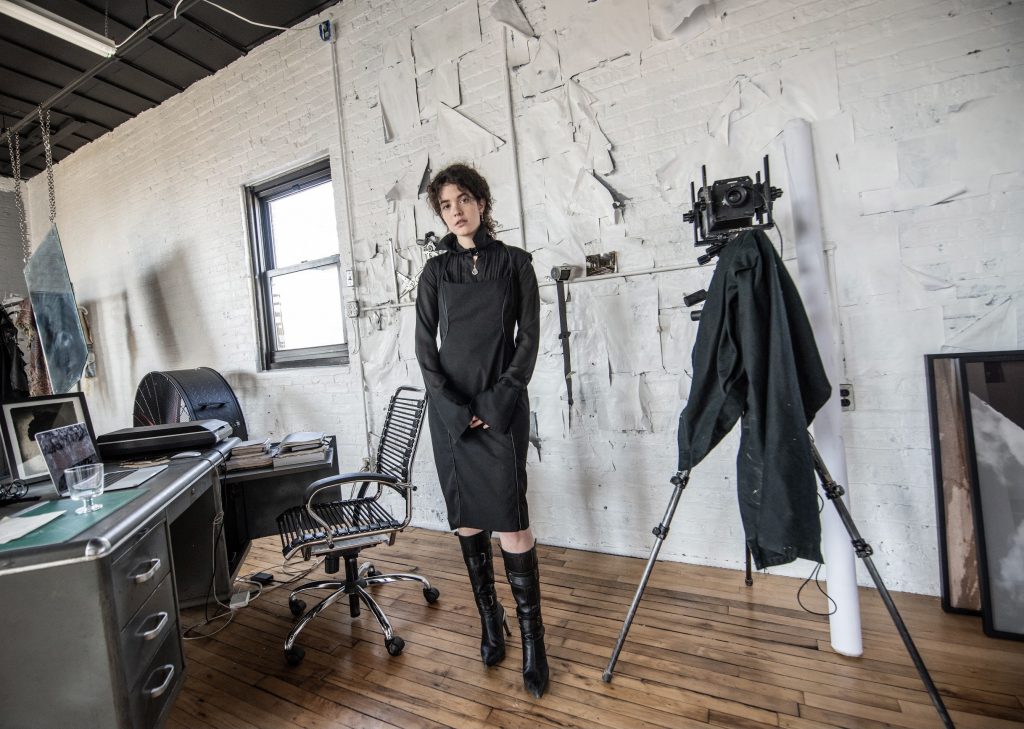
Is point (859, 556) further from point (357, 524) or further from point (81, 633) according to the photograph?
point (81, 633)

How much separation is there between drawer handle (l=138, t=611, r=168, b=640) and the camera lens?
2143mm

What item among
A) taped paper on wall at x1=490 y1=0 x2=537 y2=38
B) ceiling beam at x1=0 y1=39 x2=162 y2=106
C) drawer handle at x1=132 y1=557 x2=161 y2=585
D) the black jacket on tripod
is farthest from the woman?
ceiling beam at x1=0 y1=39 x2=162 y2=106

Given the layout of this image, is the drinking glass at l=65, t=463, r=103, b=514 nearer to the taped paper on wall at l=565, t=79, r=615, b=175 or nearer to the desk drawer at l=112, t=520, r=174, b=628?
the desk drawer at l=112, t=520, r=174, b=628

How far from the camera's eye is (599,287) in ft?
8.23

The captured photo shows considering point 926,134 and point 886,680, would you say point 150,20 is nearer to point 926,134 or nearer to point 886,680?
point 926,134

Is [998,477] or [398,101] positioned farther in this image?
[398,101]

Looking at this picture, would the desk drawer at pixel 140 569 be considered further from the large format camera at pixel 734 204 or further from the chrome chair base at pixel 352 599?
the large format camera at pixel 734 204

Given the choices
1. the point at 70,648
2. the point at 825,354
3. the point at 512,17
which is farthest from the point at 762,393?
the point at 512,17

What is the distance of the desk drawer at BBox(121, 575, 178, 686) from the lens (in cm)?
121

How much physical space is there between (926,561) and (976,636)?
0.98ft

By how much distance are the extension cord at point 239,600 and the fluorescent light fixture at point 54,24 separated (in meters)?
3.20

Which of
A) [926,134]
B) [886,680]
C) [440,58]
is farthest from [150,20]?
[886,680]

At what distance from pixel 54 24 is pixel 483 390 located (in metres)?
3.39

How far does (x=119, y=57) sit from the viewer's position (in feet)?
12.2
